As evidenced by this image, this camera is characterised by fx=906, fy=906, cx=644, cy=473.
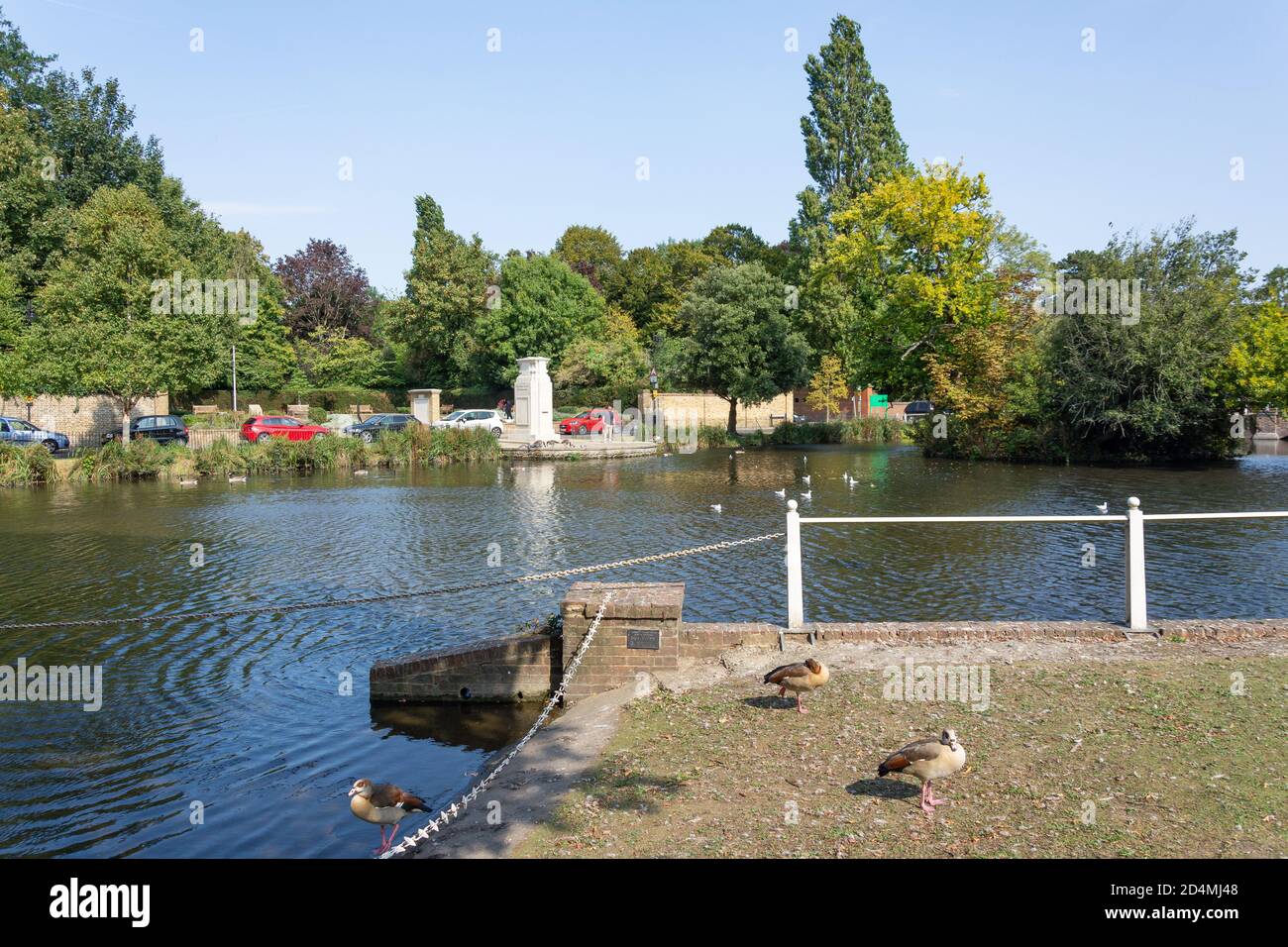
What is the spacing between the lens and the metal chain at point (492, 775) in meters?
5.80

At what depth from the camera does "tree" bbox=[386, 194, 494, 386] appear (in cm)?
6325

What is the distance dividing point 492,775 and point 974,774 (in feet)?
11.3

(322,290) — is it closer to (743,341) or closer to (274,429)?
(274,429)

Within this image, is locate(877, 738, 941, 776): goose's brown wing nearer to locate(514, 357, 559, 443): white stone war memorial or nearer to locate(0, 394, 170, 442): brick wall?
locate(514, 357, 559, 443): white stone war memorial

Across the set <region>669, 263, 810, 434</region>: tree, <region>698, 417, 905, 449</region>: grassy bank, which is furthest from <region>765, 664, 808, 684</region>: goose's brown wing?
<region>698, 417, 905, 449</region>: grassy bank

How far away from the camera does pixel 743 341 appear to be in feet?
161

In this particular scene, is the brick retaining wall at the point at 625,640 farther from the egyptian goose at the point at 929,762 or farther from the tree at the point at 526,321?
the tree at the point at 526,321

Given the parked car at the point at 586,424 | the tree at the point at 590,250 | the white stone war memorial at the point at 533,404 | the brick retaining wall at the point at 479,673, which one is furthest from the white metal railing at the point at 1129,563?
the tree at the point at 590,250

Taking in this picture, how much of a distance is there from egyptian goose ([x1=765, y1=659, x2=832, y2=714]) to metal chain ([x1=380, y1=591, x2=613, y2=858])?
6.01 feet

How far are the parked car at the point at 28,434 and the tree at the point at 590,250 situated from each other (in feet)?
147
